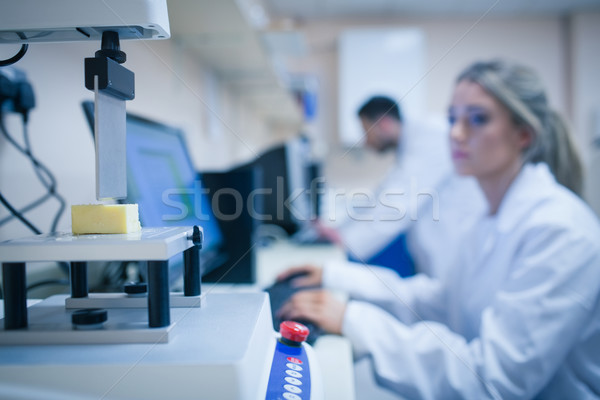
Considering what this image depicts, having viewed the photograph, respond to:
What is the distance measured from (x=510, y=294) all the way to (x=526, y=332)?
7 cm

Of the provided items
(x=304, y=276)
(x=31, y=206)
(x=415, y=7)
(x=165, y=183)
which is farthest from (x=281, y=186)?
(x=415, y=7)

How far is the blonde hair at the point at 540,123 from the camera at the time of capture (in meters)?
1.02

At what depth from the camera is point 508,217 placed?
0.94 metres

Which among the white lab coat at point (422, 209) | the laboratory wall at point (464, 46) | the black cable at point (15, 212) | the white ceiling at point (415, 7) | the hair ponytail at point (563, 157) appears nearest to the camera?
the black cable at point (15, 212)

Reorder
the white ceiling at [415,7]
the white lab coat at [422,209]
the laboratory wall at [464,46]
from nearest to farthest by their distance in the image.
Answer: the white lab coat at [422,209] → the white ceiling at [415,7] → the laboratory wall at [464,46]

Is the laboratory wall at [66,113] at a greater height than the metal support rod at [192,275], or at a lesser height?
greater

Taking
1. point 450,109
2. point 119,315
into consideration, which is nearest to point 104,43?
point 119,315

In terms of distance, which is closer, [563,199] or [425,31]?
[563,199]

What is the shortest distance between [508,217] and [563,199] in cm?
12

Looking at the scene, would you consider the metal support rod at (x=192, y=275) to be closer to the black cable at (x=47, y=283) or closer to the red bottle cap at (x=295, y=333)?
the red bottle cap at (x=295, y=333)

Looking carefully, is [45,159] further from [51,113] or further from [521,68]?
[521,68]

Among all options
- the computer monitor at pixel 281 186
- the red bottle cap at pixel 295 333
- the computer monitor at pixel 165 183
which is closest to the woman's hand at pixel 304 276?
the computer monitor at pixel 165 183

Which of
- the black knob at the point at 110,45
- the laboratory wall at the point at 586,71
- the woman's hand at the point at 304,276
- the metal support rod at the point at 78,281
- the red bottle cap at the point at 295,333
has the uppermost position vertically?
the laboratory wall at the point at 586,71

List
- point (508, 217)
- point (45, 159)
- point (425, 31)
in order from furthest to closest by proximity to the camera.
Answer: point (425, 31) < point (508, 217) < point (45, 159)
